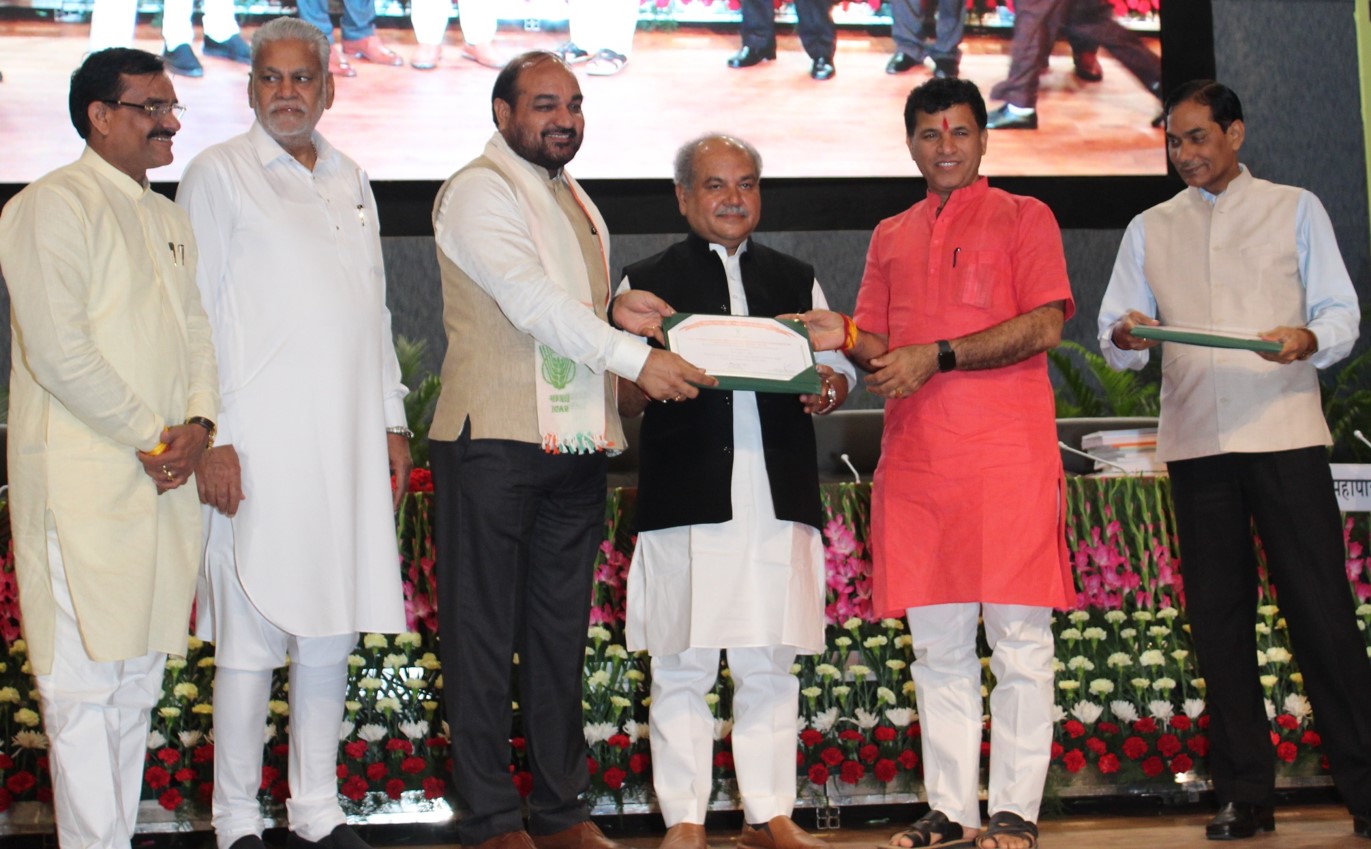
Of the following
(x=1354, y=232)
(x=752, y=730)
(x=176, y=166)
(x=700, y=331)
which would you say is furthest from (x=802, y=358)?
(x=1354, y=232)

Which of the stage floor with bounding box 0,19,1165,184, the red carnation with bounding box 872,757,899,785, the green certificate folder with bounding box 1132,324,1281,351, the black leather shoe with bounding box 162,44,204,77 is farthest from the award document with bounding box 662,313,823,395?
the black leather shoe with bounding box 162,44,204,77

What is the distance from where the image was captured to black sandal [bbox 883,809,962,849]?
3.01 meters

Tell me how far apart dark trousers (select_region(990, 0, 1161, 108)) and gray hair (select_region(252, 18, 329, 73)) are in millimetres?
4158

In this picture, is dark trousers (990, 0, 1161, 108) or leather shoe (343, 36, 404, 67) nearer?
leather shoe (343, 36, 404, 67)

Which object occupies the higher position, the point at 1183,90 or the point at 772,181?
the point at 772,181

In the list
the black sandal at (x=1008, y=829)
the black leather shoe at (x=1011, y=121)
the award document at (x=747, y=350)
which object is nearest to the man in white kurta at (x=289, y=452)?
the award document at (x=747, y=350)

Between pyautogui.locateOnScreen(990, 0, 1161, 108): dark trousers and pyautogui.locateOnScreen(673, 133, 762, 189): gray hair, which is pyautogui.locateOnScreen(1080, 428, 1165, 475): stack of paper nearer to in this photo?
pyautogui.locateOnScreen(673, 133, 762, 189): gray hair

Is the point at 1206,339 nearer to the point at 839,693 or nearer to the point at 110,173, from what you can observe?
the point at 839,693

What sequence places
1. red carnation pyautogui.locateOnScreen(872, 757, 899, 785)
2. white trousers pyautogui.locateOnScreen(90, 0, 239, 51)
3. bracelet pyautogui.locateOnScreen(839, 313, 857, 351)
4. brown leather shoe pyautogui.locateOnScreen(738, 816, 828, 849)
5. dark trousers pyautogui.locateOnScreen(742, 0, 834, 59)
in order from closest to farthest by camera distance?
brown leather shoe pyautogui.locateOnScreen(738, 816, 828, 849) < bracelet pyautogui.locateOnScreen(839, 313, 857, 351) < red carnation pyautogui.locateOnScreen(872, 757, 899, 785) < white trousers pyautogui.locateOnScreen(90, 0, 239, 51) < dark trousers pyautogui.locateOnScreen(742, 0, 834, 59)

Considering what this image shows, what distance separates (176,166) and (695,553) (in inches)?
161

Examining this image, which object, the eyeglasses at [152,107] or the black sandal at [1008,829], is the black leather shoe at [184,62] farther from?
the black sandal at [1008,829]

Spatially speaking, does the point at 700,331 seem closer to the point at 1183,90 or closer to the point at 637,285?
the point at 637,285

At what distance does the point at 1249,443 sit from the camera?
3387mm

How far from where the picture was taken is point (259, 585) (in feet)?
9.33
